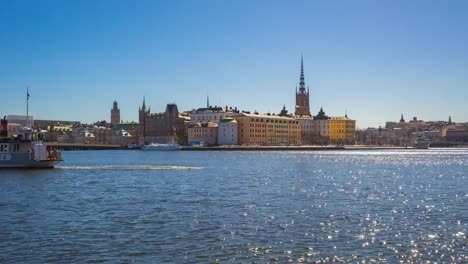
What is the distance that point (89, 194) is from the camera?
38344 mm

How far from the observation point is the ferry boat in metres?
60.3

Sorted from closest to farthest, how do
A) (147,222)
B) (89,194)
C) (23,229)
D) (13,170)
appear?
1. (23,229)
2. (147,222)
3. (89,194)
4. (13,170)

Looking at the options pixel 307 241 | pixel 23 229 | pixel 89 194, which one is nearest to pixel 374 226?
pixel 307 241

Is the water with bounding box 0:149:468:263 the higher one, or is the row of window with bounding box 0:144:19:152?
the row of window with bounding box 0:144:19:152

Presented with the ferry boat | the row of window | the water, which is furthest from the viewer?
the row of window

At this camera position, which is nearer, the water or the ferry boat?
the water

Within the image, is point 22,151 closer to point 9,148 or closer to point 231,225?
point 9,148

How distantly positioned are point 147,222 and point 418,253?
1151cm

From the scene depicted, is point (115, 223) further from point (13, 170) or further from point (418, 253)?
point (13, 170)

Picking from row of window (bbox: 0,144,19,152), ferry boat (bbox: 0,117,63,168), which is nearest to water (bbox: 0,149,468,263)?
ferry boat (bbox: 0,117,63,168)

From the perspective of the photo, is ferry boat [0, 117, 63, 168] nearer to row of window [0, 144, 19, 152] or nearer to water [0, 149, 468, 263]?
row of window [0, 144, 19, 152]

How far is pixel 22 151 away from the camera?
60.9 meters

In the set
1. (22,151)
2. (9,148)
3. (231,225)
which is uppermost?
(9,148)

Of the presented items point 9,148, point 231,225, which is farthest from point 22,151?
point 231,225
